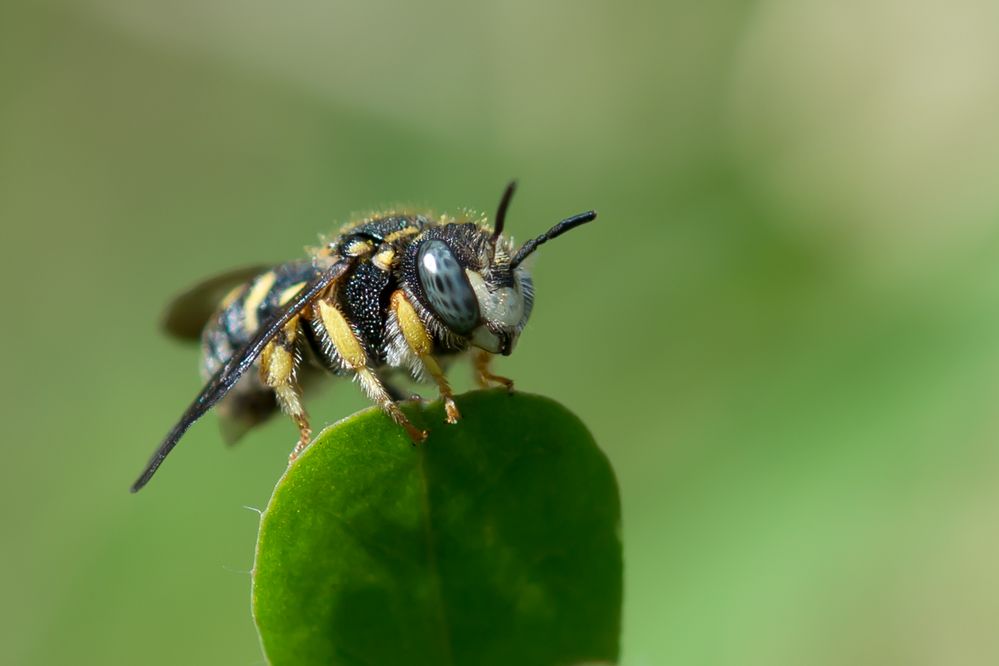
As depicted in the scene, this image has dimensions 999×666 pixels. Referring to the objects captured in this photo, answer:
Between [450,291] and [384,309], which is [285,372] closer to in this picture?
[384,309]

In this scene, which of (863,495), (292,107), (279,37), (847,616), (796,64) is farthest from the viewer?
(292,107)

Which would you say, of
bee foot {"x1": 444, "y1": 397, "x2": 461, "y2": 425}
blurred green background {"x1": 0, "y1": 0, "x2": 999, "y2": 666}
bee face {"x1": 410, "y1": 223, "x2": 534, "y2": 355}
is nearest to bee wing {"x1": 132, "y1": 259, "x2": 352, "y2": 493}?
bee face {"x1": 410, "y1": 223, "x2": 534, "y2": 355}

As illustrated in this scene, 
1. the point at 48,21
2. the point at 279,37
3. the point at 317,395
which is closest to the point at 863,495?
the point at 317,395

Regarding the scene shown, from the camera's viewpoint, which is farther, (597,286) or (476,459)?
(597,286)

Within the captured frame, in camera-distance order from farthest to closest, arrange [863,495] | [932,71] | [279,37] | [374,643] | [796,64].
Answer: [279,37], [796,64], [932,71], [863,495], [374,643]

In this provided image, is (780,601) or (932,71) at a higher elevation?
(932,71)

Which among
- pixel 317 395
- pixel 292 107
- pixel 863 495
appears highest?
pixel 292 107

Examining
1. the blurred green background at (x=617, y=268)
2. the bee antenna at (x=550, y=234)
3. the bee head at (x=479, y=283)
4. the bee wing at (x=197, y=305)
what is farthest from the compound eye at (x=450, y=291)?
the bee wing at (x=197, y=305)

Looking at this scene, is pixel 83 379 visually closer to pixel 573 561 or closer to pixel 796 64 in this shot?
pixel 796 64
